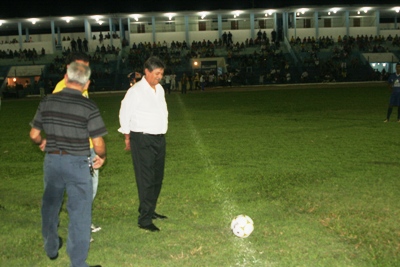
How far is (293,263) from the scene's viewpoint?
485 centimetres

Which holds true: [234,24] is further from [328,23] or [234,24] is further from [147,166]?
[147,166]

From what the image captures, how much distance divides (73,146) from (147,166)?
154 centimetres

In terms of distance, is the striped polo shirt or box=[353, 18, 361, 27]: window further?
box=[353, 18, 361, 27]: window

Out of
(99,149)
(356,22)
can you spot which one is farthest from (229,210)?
(356,22)

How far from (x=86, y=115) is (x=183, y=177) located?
4.60 meters

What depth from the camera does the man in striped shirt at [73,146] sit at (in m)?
4.29

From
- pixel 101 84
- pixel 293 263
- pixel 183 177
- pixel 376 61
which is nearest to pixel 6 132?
pixel 183 177

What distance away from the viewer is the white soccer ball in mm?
5512

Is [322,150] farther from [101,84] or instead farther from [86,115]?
[101,84]

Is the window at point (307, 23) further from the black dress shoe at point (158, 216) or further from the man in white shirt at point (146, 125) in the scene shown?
the man in white shirt at point (146, 125)

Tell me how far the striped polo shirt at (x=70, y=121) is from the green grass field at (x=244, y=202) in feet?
4.48

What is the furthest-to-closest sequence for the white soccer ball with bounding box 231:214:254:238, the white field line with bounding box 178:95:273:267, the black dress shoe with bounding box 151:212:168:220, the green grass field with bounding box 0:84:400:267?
the black dress shoe with bounding box 151:212:168:220 → the white soccer ball with bounding box 231:214:254:238 → the green grass field with bounding box 0:84:400:267 → the white field line with bounding box 178:95:273:267

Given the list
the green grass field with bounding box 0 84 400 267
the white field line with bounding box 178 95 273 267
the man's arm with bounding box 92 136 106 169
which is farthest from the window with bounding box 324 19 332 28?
the man's arm with bounding box 92 136 106 169

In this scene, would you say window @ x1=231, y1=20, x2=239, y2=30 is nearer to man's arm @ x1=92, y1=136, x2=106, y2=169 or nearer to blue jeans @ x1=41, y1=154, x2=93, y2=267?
man's arm @ x1=92, y1=136, x2=106, y2=169
